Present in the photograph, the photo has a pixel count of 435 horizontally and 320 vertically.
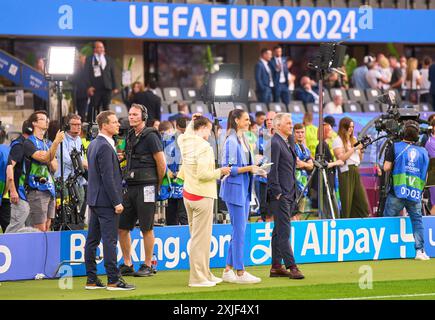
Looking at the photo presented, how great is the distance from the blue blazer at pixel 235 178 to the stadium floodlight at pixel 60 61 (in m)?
2.92

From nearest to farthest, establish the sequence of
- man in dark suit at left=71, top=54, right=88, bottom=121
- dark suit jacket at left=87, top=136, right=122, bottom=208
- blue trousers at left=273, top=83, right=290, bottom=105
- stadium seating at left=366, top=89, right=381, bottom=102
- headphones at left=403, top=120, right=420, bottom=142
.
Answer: dark suit jacket at left=87, top=136, right=122, bottom=208 < headphones at left=403, top=120, right=420, bottom=142 < man in dark suit at left=71, top=54, right=88, bottom=121 < blue trousers at left=273, top=83, right=290, bottom=105 < stadium seating at left=366, top=89, right=381, bottom=102

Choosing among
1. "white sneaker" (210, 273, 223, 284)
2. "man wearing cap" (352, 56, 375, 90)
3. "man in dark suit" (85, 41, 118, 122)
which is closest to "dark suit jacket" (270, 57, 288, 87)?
"man wearing cap" (352, 56, 375, 90)

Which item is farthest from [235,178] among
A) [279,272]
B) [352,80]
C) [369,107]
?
[352,80]

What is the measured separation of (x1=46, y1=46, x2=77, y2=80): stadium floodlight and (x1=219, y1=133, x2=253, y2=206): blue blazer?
Result: 2920mm

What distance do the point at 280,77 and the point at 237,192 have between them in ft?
48.3

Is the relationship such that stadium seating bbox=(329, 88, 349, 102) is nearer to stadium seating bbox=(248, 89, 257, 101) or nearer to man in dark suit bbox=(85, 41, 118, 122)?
stadium seating bbox=(248, 89, 257, 101)

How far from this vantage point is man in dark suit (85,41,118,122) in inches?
1019

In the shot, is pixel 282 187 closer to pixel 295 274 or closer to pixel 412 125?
pixel 295 274

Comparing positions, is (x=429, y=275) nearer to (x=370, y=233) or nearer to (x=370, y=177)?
(x=370, y=233)

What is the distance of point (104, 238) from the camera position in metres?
13.7

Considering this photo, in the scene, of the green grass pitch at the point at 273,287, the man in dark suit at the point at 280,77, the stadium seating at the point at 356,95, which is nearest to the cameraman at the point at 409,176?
the green grass pitch at the point at 273,287

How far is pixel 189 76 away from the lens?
34.5m
